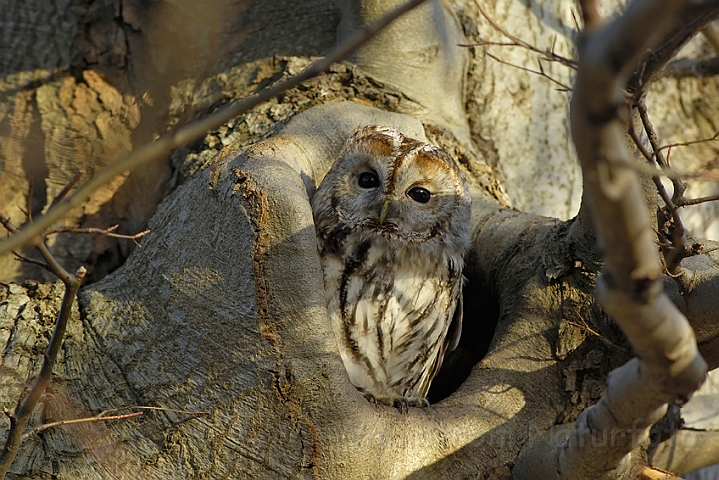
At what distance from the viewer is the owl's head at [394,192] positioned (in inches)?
106

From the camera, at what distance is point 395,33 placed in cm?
309

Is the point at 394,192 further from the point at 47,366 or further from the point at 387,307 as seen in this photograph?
the point at 47,366

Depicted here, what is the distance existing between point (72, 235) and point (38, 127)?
20.0 inches

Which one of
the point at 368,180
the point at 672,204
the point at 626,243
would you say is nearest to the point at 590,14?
the point at 626,243

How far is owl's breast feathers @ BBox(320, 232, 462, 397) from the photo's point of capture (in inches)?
101

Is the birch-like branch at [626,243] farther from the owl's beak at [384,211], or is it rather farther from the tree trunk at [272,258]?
the owl's beak at [384,211]

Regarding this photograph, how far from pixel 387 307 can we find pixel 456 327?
46 centimetres

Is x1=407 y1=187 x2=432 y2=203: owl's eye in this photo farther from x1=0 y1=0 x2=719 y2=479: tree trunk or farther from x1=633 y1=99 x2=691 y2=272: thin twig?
x1=633 y1=99 x2=691 y2=272: thin twig

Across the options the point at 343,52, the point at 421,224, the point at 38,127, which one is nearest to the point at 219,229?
the point at 421,224

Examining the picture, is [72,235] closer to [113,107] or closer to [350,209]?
[113,107]

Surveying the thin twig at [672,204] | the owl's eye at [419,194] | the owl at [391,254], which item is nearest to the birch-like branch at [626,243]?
the thin twig at [672,204]

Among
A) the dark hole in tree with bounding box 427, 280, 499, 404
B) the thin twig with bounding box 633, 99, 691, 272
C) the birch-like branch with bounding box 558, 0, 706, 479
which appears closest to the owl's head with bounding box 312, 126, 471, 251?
the dark hole in tree with bounding box 427, 280, 499, 404

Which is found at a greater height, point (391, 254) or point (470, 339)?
point (391, 254)

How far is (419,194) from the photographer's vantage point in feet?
9.13
